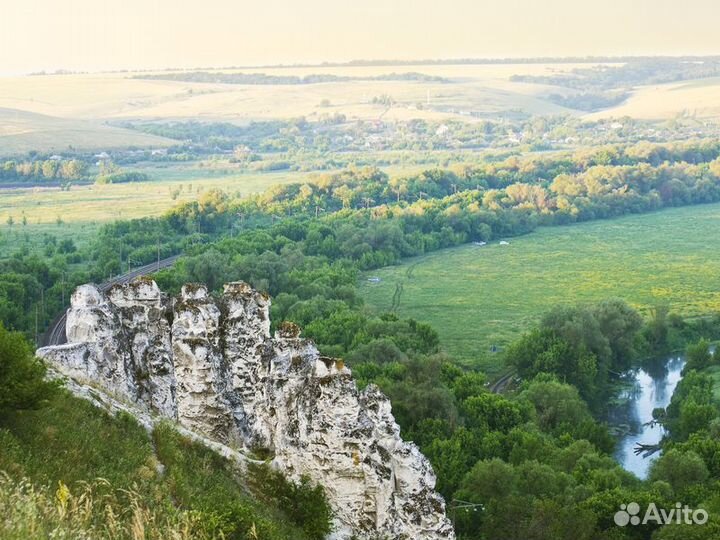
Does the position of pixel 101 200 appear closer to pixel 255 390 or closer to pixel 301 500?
pixel 255 390

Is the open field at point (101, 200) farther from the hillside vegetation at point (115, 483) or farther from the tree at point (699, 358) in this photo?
the hillside vegetation at point (115, 483)

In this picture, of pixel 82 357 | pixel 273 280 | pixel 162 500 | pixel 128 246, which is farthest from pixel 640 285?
pixel 162 500

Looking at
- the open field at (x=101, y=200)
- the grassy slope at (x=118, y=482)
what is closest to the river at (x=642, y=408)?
the grassy slope at (x=118, y=482)

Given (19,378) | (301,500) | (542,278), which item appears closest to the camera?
(19,378)

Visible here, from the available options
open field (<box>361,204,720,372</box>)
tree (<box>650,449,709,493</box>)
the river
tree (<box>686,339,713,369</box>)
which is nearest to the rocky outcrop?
tree (<box>650,449,709,493</box>)

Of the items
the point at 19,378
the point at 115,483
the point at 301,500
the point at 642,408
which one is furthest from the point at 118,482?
the point at 642,408

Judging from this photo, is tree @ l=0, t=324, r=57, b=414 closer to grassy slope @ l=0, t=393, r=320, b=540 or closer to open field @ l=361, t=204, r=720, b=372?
grassy slope @ l=0, t=393, r=320, b=540
